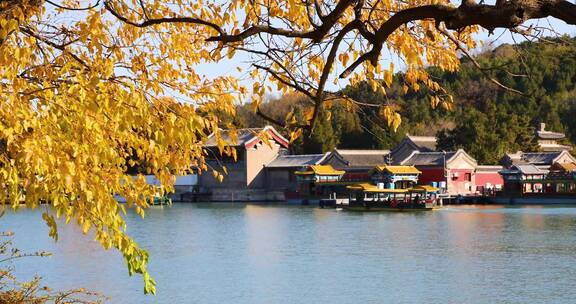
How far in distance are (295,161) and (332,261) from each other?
30.3 metres

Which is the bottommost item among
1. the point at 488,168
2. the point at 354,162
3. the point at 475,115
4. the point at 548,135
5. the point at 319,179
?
the point at 319,179

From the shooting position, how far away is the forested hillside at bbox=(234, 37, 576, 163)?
46.6 meters

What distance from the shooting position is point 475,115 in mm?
45062

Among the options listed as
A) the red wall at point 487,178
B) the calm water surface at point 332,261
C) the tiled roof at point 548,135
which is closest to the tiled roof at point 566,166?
the red wall at point 487,178

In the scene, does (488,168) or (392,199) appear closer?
(392,199)

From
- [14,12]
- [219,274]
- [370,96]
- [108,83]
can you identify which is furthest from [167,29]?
[370,96]

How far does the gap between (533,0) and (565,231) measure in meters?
24.7

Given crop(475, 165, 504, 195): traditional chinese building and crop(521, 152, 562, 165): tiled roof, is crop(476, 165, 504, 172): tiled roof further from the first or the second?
crop(521, 152, 562, 165): tiled roof

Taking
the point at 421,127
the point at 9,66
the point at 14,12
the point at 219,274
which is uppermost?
the point at 421,127

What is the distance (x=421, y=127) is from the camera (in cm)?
5509

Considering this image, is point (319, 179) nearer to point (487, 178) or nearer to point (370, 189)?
point (370, 189)

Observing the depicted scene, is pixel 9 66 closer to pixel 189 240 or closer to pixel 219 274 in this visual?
pixel 219 274

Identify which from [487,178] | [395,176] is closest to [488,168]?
[487,178]

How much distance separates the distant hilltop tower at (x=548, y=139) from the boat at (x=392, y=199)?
11976 millimetres
